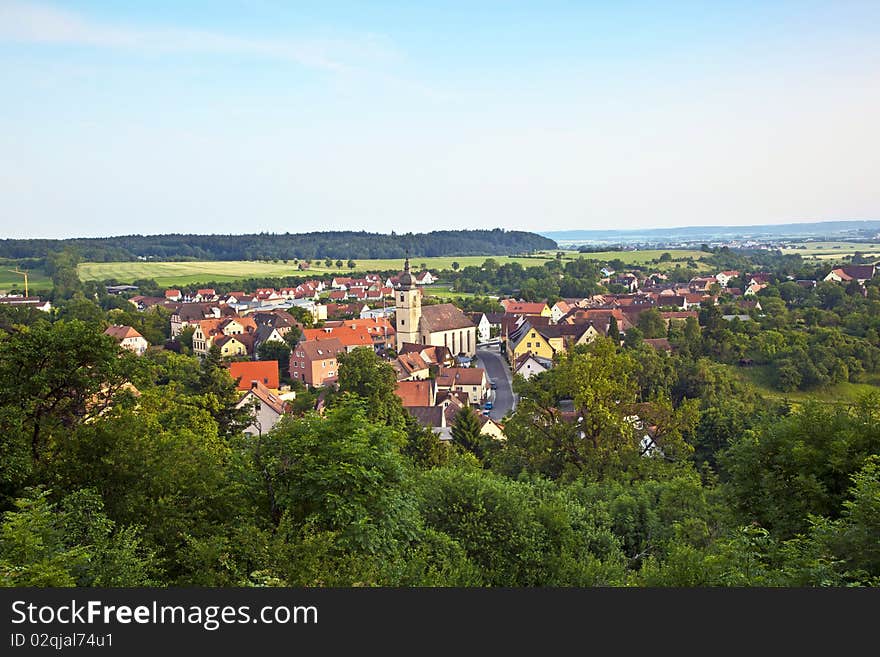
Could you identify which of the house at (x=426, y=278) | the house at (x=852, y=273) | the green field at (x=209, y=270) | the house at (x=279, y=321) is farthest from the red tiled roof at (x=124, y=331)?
the house at (x=852, y=273)

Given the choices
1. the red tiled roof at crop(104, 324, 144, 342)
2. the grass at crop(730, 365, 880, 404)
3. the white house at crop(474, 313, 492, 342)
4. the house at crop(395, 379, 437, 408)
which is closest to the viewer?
the house at crop(395, 379, 437, 408)

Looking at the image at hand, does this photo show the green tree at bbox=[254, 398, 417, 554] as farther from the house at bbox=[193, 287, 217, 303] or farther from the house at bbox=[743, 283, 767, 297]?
the house at bbox=[193, 287, 217, 303]

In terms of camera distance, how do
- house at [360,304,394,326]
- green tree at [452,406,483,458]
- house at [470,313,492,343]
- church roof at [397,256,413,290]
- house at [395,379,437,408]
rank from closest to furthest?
green tree at [452,406,483,458] < house at [395,379,437,408] < church roof at [397,256,413,290] < house at [470,313,492,343] < house at [360,304,394,326]

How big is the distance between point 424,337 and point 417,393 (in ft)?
77.0

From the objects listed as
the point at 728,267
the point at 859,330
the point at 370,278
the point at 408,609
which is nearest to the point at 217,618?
the point at 408,609

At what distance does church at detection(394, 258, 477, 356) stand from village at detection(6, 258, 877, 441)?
0.37ft

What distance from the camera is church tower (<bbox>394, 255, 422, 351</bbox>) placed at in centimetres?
6912

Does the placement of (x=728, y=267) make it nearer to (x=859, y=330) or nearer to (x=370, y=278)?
(x=370, y=278)

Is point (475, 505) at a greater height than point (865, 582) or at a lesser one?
lesser

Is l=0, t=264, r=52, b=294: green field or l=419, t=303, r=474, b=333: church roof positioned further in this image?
l=0, t=264, r=52, b=294: green field

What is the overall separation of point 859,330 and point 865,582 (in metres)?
69.7

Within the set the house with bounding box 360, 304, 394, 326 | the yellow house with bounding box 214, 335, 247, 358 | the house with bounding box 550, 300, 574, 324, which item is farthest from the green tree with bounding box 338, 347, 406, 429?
the house with bounding box 550, 300, 574, 324

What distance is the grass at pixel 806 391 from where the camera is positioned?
55219 mm

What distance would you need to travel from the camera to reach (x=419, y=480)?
1752 cm
